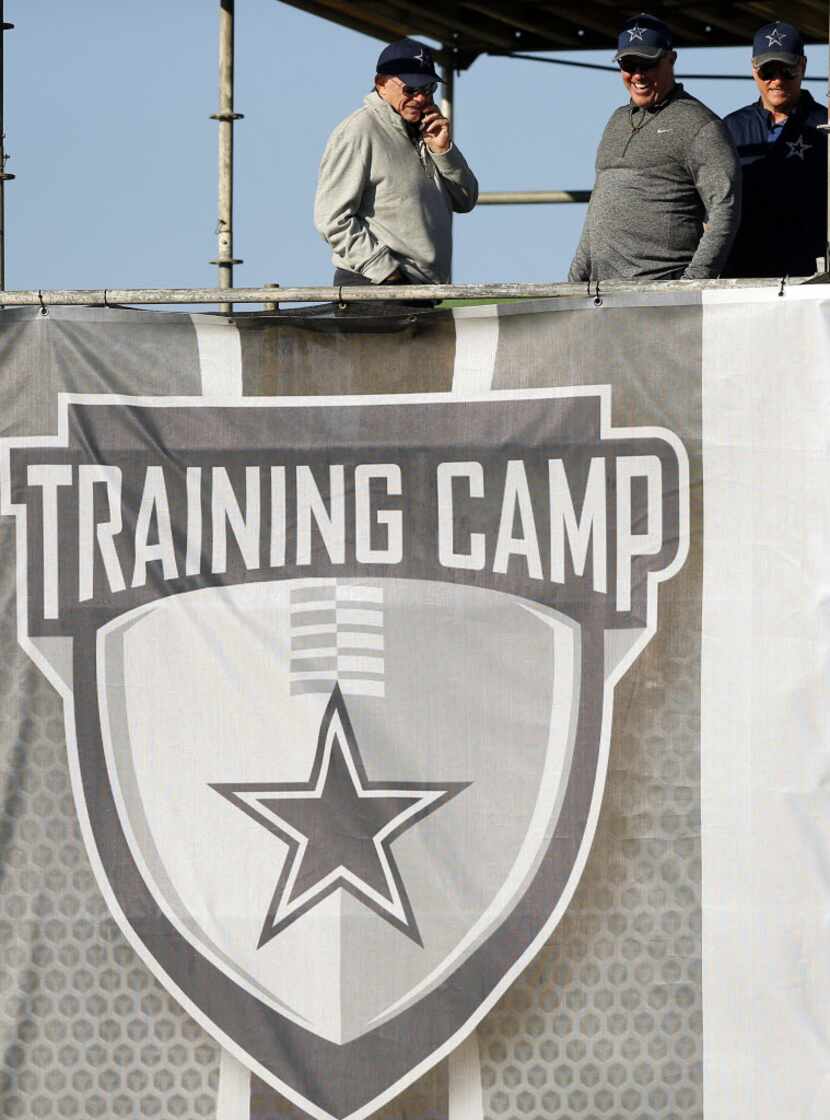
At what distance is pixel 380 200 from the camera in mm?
5609

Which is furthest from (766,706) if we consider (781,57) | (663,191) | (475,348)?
(781,57)

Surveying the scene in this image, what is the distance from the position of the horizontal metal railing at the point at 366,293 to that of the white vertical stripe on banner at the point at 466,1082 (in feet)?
6.52

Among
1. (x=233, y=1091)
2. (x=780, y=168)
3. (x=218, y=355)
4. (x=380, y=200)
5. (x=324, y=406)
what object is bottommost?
(x=233, y=1091)

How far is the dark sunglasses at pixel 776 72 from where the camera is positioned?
20.1 feet

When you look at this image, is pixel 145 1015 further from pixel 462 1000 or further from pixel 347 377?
pixel 347 377

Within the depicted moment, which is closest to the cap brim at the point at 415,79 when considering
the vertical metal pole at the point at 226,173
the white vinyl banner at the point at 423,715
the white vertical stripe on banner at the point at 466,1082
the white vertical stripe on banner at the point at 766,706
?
the vertical metal pole at the point at 226,173

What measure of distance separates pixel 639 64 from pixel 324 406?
1489 mm

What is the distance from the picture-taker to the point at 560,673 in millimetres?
4922

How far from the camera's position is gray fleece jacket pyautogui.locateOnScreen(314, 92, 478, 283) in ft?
18.0

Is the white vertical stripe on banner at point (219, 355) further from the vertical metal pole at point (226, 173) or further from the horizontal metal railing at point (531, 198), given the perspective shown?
the horizontal metal railing at point (531, 198)

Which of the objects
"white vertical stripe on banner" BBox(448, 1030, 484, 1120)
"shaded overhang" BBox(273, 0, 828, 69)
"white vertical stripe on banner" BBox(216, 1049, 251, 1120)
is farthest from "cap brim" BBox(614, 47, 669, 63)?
"white vertical stripe on banner" BBox(216, 1049, 251, 1120)

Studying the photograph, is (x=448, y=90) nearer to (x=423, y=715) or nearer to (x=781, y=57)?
(x=781, y=57)

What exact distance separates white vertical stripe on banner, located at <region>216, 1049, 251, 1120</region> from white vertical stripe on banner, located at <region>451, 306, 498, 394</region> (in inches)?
75.5

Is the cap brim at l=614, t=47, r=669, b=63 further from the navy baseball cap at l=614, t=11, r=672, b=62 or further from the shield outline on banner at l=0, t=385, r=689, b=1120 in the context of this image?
the shield outline on banner at l=0, t=385, r=689, b=1120
